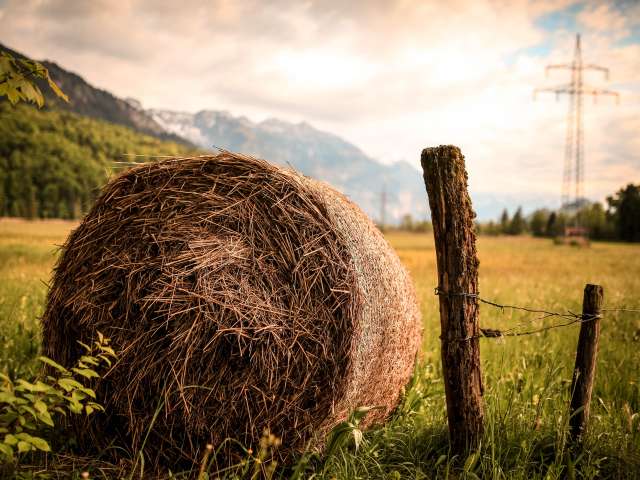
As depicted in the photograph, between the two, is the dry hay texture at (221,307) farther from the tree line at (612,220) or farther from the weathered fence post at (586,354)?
the tree line at (612,220)

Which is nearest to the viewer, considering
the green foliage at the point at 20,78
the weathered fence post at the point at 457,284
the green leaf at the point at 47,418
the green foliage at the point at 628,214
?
the green leaf at the point at 47,418

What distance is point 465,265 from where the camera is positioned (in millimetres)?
3256

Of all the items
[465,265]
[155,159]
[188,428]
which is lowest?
[188,428]

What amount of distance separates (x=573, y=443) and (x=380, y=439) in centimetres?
143

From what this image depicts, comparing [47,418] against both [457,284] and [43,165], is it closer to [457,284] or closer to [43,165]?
[457,284]

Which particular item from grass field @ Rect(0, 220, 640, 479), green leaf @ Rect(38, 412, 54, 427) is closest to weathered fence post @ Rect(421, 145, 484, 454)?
grass field @ Rect(0, 220, 640, 479)

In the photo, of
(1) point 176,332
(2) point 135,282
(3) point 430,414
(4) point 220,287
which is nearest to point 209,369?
(1) point 176,332

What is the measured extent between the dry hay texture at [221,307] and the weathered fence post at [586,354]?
1.44 meters

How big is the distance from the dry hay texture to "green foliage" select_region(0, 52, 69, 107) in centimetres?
106

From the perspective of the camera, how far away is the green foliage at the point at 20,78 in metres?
2.81

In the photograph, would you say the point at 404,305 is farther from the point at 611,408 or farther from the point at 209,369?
the point at 611,408

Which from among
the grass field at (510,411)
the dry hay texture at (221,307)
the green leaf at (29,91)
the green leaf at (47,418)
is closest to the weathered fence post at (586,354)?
the grass field at (510,411)

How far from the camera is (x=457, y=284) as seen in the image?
10.7ft

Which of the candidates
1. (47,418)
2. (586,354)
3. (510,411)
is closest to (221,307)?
(47,418)
